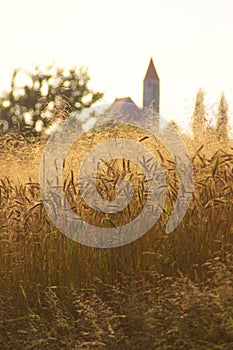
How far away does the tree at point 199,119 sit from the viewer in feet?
15.4

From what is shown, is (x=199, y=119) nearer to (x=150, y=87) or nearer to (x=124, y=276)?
(x=124, y=276)

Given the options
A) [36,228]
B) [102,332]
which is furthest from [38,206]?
[102,332]

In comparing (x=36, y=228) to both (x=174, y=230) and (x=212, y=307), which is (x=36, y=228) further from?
(x=212, y=307)

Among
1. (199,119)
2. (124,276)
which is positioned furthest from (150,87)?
(124,276)

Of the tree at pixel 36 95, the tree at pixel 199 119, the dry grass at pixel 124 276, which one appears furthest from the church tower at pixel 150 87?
the dry grass at pixel 124 276

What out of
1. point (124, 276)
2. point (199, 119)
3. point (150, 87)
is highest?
point (150, 87)

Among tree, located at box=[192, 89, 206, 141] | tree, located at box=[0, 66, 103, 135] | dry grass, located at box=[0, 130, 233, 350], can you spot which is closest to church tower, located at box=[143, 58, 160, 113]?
tree, located at box=[0, 66, 103, 135]

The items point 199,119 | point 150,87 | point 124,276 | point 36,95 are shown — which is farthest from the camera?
point 150,87

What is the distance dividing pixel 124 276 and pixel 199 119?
2.09m

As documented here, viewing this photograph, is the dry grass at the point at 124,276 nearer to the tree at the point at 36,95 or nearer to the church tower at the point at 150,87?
the tree at the point at 36,95

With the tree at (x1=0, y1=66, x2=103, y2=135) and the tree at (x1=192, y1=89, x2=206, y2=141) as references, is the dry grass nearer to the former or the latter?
the tree at (x1=192, y1=89, x2=206, y2=141)

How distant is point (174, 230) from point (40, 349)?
110cm

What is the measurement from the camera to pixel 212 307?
3.03 m

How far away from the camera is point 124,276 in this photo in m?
3.40
